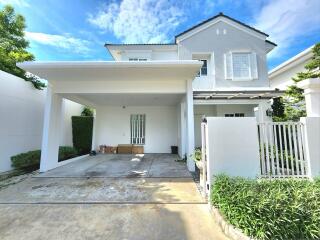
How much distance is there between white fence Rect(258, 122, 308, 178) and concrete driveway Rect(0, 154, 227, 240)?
6.67 ft

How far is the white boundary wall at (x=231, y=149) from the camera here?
414 centimetres

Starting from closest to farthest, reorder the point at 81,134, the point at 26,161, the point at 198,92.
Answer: the point at 26,161 → the point at 198,92 → the point at 81,134

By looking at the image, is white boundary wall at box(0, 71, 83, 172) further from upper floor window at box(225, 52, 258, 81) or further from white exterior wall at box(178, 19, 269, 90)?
upper floor window at box(225, 52, 258, 81)

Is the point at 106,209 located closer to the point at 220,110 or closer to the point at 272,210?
the point at 272,210

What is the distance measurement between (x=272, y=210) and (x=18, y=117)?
9790mm

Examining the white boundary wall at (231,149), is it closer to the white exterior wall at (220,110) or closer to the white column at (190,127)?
the white column at (190,127)

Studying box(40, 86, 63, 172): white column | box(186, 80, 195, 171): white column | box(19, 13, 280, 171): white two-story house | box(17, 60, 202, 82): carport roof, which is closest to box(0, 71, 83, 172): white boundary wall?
box(40, 86, 63, 172): white column

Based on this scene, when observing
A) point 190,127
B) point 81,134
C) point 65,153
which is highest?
point 190,127

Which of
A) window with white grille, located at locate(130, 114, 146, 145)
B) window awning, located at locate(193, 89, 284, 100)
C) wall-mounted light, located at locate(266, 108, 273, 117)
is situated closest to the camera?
window awning, located at locate(193, 89, 284, 100)

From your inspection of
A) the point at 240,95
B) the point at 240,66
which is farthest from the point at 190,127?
the point at 240,66

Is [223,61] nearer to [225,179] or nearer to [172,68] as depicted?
[172,68]

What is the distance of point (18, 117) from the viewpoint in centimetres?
788

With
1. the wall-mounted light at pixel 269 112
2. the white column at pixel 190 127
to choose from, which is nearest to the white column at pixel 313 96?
the white column at pixel 190 127

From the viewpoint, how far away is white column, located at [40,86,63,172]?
24.5ft
